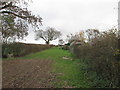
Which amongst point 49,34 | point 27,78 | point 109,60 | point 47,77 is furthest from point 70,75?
point 49,34

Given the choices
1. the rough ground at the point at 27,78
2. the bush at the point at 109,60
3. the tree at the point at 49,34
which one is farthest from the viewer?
the tree at the point at 49,34

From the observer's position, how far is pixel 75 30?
36906 millimetres

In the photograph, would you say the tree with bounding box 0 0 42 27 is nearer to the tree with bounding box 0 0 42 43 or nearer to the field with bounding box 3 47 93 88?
the tree with bounding box 0 0 42 43

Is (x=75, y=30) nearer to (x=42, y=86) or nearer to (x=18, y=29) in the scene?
(x=18, y=29)

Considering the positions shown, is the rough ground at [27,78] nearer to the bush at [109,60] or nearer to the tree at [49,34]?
the bush at [109,60]

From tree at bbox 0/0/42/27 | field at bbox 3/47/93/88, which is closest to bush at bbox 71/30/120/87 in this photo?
field at bbox 3/47/93/88

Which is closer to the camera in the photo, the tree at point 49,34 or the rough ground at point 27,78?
the rough ground at point 27,78

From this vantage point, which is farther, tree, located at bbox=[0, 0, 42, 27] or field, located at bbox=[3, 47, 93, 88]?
tree, located at bbox=[0, 0, 42, 27]

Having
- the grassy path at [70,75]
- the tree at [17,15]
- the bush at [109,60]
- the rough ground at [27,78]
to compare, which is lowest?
the rough ground at [27,78]

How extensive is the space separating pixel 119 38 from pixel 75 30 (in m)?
33.9

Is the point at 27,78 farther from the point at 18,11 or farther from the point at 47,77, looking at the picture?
the point at 18,11

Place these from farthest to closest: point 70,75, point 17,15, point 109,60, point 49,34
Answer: point 49,34 < point 17,15 < point 70,75 < point 109,60

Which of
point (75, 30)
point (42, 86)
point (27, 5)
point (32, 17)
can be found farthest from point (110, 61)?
point (75, 30)

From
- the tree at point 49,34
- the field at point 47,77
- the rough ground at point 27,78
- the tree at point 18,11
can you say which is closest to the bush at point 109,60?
the field at point 47,77
